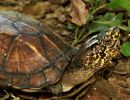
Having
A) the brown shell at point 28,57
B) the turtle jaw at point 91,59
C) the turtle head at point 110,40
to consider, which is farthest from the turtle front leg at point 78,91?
the turtle head at point 110,40

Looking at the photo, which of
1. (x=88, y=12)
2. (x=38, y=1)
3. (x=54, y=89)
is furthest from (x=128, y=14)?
(x=54, y=89)

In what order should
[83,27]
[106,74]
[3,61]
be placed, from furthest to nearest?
1. [83,27]
2. [106,74]
3. [3,61]

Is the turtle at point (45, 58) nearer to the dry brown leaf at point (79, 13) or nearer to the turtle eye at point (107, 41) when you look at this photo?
the turtle eye at point (107, 41)

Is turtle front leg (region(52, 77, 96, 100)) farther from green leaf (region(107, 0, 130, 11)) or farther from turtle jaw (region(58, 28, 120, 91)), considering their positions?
green leaf (region(107, 0, 130, 11))

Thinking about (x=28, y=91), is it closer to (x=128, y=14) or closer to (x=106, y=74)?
(x=106, y=74)

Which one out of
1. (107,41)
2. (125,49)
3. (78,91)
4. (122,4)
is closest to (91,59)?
(107,41)

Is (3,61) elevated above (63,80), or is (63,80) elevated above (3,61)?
(3,61)
